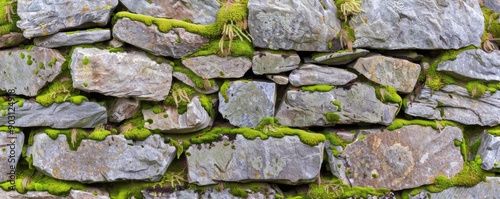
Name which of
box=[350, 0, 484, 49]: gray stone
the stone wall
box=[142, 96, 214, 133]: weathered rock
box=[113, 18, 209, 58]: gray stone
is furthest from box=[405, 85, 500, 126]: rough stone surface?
box=[113, 18, 209, 58]: gray stone

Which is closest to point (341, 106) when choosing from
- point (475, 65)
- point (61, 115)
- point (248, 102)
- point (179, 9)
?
point (248, 102)

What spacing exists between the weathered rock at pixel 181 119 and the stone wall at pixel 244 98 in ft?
→ 0.06

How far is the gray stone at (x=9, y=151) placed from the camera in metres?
5.86

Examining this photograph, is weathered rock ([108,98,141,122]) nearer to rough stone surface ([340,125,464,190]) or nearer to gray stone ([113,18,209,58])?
gray stone ([113,18,209,58])

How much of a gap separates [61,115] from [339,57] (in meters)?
3.69

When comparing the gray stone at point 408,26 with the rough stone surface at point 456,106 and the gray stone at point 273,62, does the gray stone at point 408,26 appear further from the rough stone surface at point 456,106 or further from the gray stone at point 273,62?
the gray stone at point 273,62

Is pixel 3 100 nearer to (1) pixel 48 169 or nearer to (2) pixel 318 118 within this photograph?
(1) pixel 48 169

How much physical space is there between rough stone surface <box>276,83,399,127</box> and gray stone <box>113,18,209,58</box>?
4.93ft

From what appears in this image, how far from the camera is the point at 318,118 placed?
5.74 m

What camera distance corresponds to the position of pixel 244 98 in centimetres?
570

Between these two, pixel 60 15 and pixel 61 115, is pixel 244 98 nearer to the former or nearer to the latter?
pixel 61 115

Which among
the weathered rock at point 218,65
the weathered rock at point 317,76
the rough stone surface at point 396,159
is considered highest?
the weathered rock at point 218,65

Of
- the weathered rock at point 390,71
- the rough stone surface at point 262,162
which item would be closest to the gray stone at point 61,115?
the rough stone surface at point 262,162

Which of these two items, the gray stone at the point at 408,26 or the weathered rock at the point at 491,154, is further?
the weathered rock at the point at 491,154
